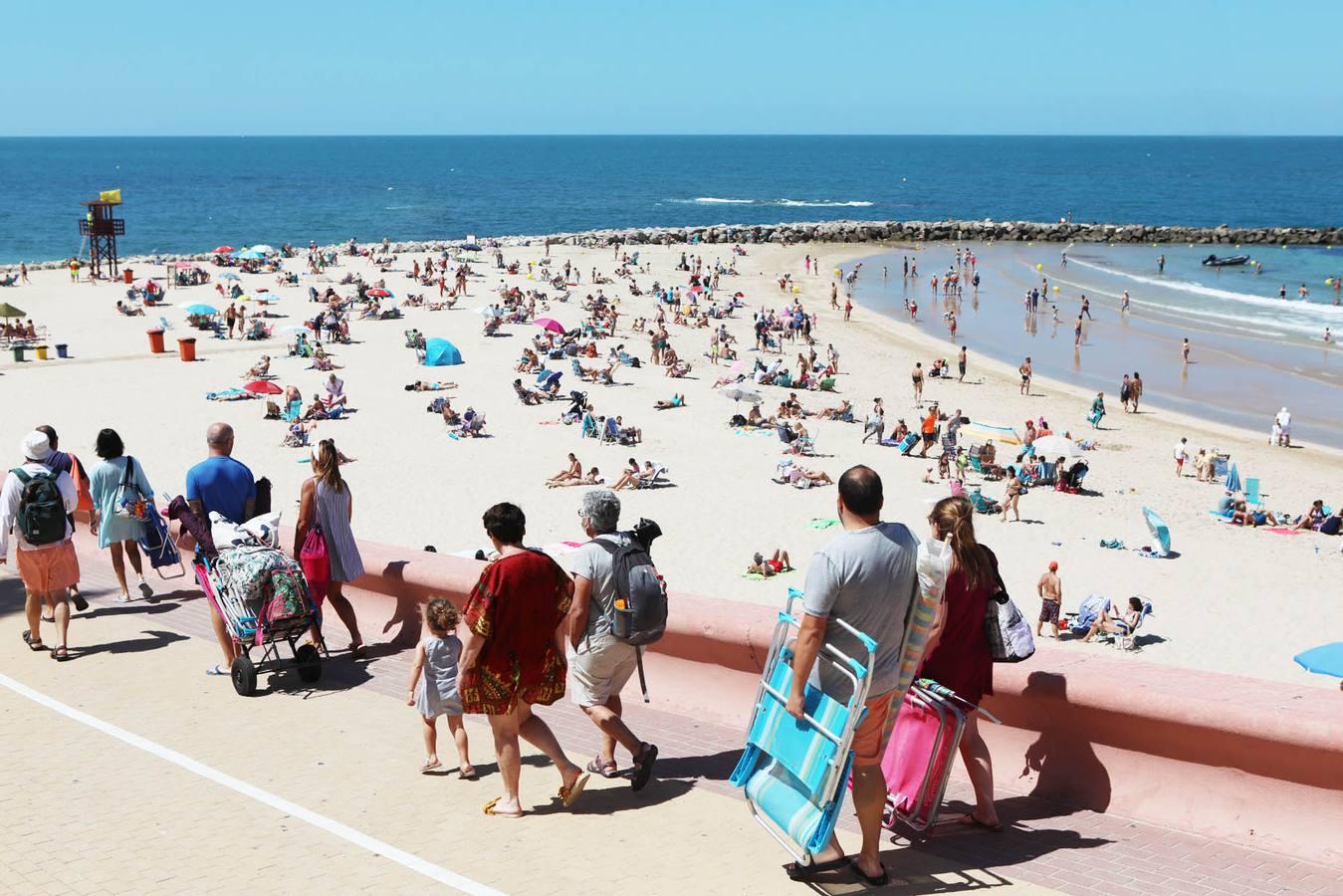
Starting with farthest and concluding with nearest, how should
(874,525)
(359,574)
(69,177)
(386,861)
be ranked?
(69,177) → (359,574) → (386,861) → (874,525)

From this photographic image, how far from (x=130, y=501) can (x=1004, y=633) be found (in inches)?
239

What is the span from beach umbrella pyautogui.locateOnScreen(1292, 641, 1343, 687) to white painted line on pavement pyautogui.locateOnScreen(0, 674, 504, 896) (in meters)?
7.41

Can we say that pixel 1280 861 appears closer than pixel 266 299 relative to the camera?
Yes

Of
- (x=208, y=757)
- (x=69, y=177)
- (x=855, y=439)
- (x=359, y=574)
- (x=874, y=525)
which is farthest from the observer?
(x=69, y=177)

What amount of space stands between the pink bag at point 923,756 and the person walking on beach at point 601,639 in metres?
1.09

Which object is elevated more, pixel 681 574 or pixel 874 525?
pixel 874 525

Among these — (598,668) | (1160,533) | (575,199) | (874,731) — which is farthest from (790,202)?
(874,731)

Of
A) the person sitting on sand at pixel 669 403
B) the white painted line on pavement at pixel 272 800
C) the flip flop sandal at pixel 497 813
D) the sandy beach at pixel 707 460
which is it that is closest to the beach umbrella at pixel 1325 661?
the sandy beach at pixel 707 460

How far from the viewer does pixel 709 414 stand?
92.6 ft

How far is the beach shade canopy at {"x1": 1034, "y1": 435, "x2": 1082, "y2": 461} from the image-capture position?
23250 millimetres

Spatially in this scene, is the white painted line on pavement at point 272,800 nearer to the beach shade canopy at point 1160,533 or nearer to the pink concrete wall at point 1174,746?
the pink concrete wall at point 1174,746

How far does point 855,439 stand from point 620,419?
4.77m

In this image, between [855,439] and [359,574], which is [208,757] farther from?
[855,439]

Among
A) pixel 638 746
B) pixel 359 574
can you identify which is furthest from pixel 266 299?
pixel 638 746
